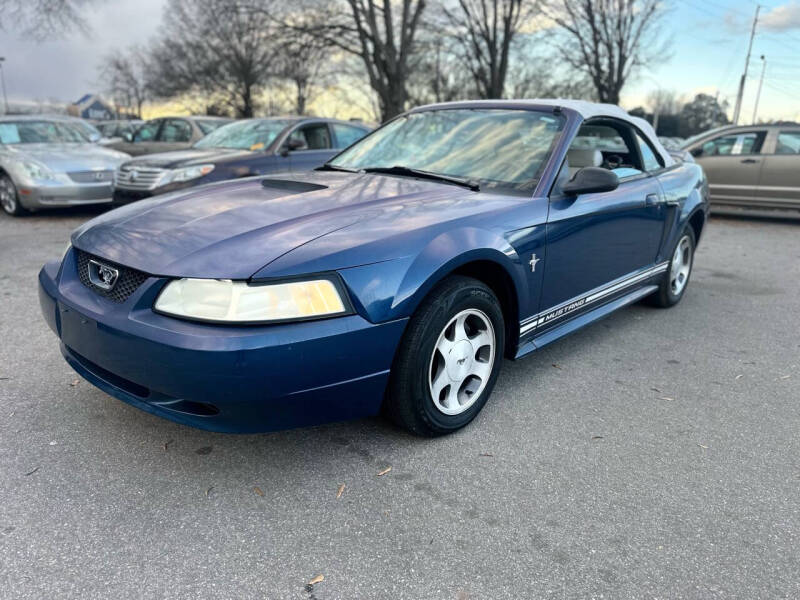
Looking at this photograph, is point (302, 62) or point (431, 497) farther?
point (302, 62)

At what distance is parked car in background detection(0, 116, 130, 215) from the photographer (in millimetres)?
7945

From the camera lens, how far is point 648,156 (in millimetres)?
4141

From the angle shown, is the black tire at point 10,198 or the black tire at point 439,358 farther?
the black tire at point 10,198

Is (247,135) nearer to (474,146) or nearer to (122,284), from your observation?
(474,146)

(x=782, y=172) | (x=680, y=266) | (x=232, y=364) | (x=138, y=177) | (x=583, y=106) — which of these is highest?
(x=583, y=106)

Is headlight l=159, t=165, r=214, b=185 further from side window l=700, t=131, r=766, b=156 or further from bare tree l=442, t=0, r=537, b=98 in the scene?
bare tree l=442, t=0, r=537, b=98

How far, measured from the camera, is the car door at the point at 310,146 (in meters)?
7.73

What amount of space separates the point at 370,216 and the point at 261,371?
0.85m

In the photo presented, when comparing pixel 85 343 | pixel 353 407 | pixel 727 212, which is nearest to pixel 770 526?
pixel 353 407

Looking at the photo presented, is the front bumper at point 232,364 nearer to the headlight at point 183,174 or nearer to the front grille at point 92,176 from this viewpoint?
the headlight at point 183,174

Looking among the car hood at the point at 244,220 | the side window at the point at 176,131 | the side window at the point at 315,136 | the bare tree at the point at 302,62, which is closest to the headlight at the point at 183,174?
the side window at the point at 315,136

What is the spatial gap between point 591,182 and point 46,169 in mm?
7817

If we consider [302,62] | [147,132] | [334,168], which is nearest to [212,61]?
[302,62]

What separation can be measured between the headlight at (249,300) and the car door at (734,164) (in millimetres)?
9954
